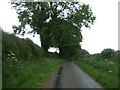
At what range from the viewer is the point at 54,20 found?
4750cm

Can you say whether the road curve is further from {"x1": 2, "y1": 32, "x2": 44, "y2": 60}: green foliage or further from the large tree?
the large tree

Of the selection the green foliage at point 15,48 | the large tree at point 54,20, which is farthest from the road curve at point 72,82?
the large tree at point 54,20

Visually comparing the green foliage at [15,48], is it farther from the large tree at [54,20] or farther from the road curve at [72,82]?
the large tree at [54,20]

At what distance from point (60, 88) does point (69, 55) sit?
1931 inches

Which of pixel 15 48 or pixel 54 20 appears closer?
pixel 15 48

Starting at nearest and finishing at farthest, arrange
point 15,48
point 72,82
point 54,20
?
point 72,82
point 15,48
point 54,20

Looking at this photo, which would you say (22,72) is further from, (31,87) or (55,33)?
(55,33)

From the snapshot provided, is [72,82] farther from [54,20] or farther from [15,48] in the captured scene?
[54,20]

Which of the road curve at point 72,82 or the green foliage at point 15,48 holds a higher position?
the green foliage at point 15,48

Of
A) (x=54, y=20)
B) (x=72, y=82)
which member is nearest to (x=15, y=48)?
(x=72, y=82)

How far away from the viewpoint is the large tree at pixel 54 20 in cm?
4566

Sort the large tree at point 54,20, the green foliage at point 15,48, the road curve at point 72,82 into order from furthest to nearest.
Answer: the large tree at point 54,20, the green foliage at point 15,48, the road curve at point 72,82

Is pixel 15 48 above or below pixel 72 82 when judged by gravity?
above

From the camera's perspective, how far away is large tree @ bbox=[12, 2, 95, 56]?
150 ft
